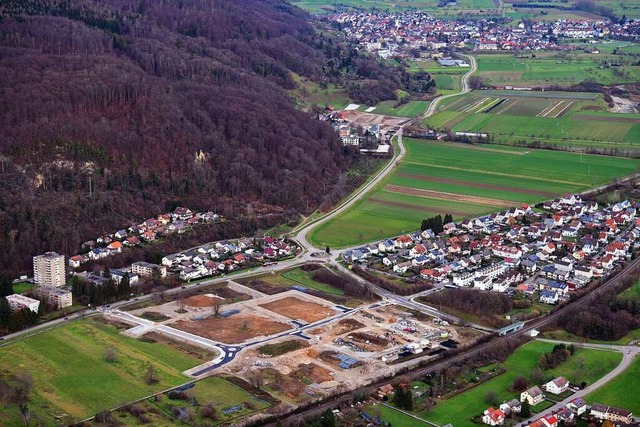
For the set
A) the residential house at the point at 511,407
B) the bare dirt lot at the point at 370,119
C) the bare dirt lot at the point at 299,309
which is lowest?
the bare dirt lot at the point at 370,119

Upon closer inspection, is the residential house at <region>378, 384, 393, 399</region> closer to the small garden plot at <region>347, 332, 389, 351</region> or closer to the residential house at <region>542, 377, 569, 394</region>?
the small garden plot at <region>347, 332, 389, 351</region>

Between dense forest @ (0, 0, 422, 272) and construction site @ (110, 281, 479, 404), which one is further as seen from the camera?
dense forest @ (0, 0, 422, 272)

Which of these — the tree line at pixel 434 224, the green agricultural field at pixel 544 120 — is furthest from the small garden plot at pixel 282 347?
the green agricultural field at pixel 544 120

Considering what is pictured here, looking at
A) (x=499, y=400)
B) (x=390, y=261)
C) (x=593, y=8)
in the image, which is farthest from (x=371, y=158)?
(x=593, y=8)

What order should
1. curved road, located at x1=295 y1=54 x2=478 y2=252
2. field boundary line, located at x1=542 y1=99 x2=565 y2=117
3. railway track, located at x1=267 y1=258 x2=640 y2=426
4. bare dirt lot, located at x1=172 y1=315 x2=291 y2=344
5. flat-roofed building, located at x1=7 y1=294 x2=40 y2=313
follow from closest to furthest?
1. railway track, located at x1=267 y1=258 x2=640 y2=426
2. bare dirt lot, located at x1=172 y1=315 x2=291 y2=344
3. flat-roofed building, located at x1=7 y1=294 x2=40 y2=313
4. curved road, located at x1=295 y1=54 x2=478 y2=252
5. field boundary line, located at x1=542 y1=99 x2=565 y2=117

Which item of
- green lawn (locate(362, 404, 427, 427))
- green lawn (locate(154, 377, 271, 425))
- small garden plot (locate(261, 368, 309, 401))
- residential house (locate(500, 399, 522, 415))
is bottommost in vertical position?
small garden plot (locate(261, 368, 309, 401))

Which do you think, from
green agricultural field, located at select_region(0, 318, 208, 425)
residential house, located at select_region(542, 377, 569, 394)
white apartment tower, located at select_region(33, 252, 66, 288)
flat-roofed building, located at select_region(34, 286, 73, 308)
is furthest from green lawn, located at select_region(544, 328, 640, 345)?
white apartment tower, located at select_region(33, 252, 66, 288)

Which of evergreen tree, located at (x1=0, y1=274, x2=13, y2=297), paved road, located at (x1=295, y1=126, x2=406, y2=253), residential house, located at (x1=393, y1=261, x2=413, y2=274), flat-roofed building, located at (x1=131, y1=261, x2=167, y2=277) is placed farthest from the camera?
paved road, located at (x1=295, y1=126, x2=406, y2=253)

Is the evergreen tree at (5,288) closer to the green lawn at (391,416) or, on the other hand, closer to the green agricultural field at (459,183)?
the green agricultural field at (459,183)
